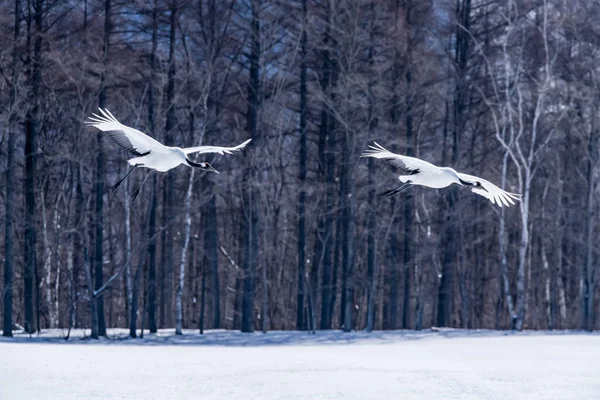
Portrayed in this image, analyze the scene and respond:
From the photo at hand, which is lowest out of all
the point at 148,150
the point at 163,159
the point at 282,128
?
the point at 163,159

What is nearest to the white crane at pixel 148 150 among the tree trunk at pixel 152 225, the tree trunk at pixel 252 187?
the tree trunk at pixel 152 225

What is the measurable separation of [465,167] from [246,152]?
7.25 m

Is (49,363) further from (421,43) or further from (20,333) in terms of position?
(421,43)

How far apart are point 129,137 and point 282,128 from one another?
61.4ft

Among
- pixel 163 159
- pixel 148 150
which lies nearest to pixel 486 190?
pixel 163 159

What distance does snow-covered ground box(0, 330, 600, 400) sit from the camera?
53.8 ft

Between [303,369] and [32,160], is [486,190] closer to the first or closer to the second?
[303,369]

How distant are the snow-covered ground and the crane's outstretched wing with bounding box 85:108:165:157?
488 centimetres

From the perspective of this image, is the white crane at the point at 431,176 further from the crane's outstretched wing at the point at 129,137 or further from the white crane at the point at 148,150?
the crane's outstretched wing at the point at 129,137

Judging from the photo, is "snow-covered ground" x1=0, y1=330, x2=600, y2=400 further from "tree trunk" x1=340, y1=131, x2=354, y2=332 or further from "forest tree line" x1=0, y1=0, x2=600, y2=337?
"forest tree line" x1=0, y1=0, x2=600, y2=337

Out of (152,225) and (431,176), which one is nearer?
(431,176)

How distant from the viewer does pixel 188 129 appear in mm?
29266

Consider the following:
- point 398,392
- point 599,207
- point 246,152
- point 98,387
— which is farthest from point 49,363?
point 599,207

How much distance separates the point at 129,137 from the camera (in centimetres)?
1218
